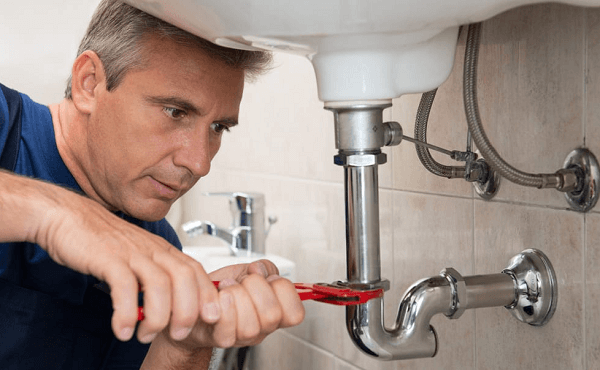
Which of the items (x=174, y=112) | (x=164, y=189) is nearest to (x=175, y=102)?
(x=174, y=112)

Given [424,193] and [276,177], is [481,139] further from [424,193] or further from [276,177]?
[276,177]

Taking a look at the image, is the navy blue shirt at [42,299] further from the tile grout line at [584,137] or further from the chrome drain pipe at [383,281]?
the tile grout line at [584,137]

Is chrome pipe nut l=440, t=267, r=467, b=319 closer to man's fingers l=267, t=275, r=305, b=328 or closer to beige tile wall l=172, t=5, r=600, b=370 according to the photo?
beige tile wall l=172, t=5, r=600, b=370

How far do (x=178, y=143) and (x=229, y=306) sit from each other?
17.0 inches

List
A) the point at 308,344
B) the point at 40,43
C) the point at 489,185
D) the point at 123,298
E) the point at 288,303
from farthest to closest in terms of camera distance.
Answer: the point at 40,43
the point at 308,344
the point at 489,185
the point at 288,303
the point at 123,298

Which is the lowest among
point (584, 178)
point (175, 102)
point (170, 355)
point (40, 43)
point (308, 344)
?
point (308, 344)

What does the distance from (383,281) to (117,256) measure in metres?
0.32

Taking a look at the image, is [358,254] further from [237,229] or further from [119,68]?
[237,229]

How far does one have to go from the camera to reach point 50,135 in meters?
1.06

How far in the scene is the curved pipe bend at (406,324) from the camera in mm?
769

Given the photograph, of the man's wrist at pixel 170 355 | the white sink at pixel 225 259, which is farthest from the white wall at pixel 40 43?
the man's wrist at pixel 170 355

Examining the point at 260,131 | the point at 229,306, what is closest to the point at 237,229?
the point at 260,131

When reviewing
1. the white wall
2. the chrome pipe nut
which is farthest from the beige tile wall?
the white wall

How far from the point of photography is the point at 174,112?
0.96 meters
